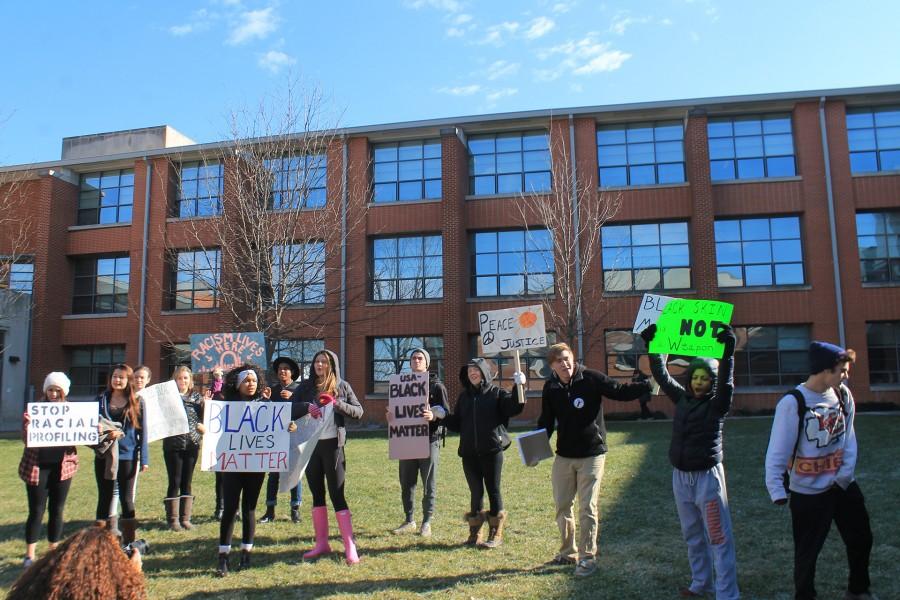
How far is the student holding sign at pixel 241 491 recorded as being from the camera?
631 centimetres

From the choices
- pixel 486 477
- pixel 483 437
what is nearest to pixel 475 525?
pixel 486 477

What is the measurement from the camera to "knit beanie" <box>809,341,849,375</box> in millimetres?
4773

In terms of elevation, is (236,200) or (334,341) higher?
Result: (236,200)

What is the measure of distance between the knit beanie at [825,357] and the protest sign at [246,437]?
4.67 m

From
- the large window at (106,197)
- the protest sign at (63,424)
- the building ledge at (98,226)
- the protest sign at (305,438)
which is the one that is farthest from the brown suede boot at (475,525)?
the large window at (106,197)

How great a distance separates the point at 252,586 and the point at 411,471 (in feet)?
7.73

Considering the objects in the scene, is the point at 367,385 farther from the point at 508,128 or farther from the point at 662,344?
the point at 662,344

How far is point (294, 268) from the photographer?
2114 centimetres

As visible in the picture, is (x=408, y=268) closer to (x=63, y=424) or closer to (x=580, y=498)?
(x=63, y=424)

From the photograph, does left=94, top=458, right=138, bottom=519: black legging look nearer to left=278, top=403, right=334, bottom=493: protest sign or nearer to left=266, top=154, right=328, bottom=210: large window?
left=278, top=403, right=334, bottom=493: protest sign

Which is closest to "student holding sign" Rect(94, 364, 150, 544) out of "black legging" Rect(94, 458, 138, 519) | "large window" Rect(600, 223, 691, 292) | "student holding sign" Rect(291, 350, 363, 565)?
"black legging" Rect(94, 458, 138, 519)

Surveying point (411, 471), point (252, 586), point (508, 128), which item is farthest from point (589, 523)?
point (508, 128)

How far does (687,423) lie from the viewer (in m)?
5.32

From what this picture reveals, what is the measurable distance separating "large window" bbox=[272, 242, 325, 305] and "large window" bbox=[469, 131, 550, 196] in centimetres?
826
